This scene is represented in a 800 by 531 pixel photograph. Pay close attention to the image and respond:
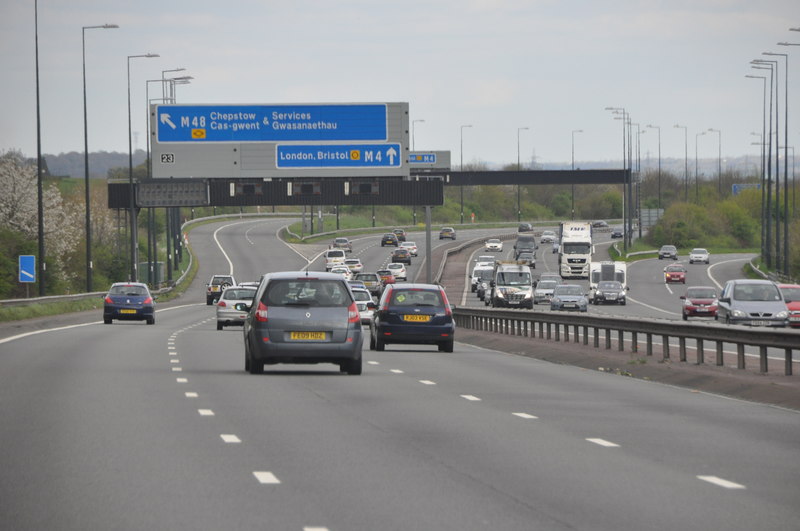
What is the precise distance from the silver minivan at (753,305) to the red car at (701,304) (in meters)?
12.6

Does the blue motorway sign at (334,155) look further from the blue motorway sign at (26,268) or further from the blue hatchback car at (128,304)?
the blue hatchback car at (128,304)

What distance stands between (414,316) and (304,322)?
28.6 ft

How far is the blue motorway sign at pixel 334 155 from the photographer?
6300 cm

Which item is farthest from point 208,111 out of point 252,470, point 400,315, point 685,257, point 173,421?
point 685,257

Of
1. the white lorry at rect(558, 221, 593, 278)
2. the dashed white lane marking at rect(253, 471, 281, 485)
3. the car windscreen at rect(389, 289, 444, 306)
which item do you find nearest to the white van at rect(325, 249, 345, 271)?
the white lorry at rect(558, 221, 593, 278)

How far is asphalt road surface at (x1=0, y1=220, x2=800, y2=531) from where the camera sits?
29.6ft

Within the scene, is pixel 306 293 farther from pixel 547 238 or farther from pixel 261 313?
pixel 547 238

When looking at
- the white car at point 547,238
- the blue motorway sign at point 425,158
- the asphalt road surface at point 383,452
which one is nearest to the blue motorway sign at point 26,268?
the asphalt road surface at point 383,452

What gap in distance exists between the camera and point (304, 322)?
21.0 m

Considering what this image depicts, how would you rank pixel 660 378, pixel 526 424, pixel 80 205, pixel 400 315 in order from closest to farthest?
pixel 526 424
pixel 660 378
pixel 400 315
pixel 80 205

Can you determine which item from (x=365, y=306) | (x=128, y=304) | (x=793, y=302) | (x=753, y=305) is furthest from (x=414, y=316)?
(x=128, y=304)

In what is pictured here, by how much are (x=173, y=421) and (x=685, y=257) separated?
4801 inches

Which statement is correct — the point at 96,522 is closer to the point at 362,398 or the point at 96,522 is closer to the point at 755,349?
the point at 362,398

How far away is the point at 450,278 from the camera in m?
99.1
